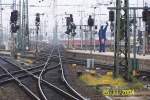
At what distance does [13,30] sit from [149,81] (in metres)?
29.6

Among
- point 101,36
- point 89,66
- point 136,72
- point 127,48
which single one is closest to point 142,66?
point 89,66

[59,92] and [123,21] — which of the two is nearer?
[59,92]

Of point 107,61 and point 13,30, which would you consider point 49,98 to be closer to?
point 107,61

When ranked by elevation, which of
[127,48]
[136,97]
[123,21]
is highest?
[123,21]

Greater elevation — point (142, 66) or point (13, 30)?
point (13, 30)

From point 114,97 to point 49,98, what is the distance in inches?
105

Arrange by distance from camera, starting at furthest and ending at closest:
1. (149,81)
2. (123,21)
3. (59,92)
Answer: (123,21) < (149,81) < (59,92)

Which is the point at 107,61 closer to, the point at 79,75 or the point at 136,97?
the point at 79,75

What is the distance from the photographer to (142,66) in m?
38.4

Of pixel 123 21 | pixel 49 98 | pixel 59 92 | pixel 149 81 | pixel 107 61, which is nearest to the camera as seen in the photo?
pixel 49 98

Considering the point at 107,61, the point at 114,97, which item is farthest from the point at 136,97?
the point at 107,61

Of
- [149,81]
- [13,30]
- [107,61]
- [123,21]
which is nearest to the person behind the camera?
[149,81]

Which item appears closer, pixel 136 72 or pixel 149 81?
pixel 149 81

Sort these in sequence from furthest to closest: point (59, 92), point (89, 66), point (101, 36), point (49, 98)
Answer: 1. point (101, 36)
2. point (89, 66)
3. point (59, 92)
4. point (49, 98)
